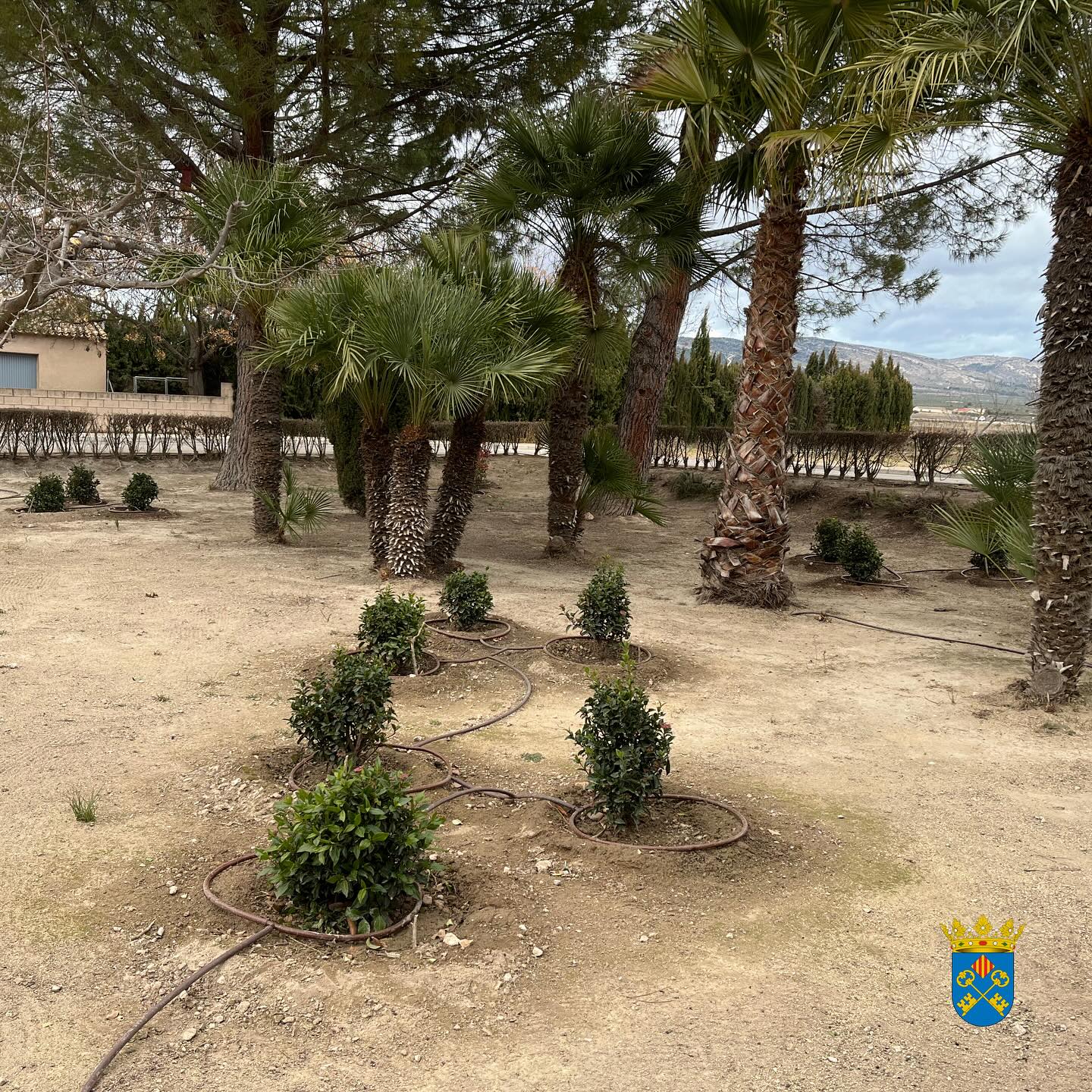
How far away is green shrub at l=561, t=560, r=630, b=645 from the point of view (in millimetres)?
6867

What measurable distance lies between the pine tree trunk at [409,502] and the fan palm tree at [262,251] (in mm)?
1818

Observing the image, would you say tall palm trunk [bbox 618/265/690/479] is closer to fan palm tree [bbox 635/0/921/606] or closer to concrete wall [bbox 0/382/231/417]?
fan palm tree [bbox 635/0/921/606]

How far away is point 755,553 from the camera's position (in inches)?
360

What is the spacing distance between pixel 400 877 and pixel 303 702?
4.75ft

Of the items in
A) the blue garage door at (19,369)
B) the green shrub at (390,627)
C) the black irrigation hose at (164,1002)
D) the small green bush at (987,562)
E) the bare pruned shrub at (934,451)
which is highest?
the blue garage door at (19,369)

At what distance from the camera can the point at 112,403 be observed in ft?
85.5

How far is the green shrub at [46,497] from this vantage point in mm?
13047

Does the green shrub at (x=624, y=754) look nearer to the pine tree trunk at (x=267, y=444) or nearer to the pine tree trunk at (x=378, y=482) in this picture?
the pine tree trunk at (x=378, y=482)

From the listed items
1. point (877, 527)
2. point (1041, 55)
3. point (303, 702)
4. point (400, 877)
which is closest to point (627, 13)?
point (877, 527)

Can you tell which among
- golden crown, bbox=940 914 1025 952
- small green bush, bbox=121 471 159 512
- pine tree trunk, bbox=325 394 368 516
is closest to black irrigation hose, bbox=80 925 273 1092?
golden crown, bbox=940 914 1025 952

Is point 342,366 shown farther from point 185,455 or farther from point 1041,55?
point 185,455

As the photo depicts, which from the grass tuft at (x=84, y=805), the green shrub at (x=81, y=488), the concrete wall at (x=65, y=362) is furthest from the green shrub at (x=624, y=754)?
the concrete wall at (x=65, y=362)

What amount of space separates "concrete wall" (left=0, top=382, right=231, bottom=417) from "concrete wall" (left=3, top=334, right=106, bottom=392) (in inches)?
210

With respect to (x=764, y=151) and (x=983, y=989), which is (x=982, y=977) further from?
(x=764, y=151)
